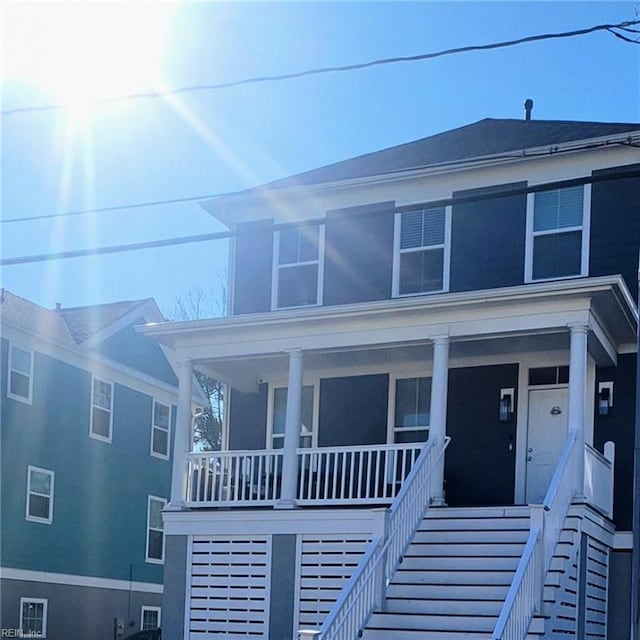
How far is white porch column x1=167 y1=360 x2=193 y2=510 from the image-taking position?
45.6ft

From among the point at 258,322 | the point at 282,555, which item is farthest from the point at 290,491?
the point at 258,322

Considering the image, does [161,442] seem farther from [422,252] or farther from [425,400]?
[422,252]

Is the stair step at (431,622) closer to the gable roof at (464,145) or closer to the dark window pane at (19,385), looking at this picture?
the gable roof at (464,145)

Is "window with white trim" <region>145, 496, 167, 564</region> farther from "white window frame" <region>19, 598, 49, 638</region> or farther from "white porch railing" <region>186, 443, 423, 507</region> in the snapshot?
"white porch railing" <region>186, 443, 423, 507</region>

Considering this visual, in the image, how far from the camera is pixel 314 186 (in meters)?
15.6

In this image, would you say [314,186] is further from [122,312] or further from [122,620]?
[122,620]

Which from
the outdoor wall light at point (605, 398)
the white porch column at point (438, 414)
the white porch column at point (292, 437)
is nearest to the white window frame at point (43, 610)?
the white porch column at point (292, 437)

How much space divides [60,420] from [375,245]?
8.70m

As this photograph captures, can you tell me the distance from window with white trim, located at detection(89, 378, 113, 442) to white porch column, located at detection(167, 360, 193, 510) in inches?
321

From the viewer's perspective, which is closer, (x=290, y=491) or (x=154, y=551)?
(x=290, y=491)

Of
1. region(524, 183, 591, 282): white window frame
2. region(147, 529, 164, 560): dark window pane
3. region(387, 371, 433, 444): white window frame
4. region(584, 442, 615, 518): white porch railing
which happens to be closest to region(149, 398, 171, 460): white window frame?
region(147, 529, 164, 560): dark window pane

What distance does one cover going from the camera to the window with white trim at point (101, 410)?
22.0 metres

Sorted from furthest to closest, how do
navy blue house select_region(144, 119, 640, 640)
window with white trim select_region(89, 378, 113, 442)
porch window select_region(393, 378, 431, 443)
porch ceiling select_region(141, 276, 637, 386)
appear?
window with white trim select_region(89, 378, 113, 442), porch window select_region(393, 378, 431, 443), porch ceiling select_region(141, 276, 637, 386), navy blue house select_region(144, 119, 640, 640)

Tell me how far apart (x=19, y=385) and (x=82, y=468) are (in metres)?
2.44
